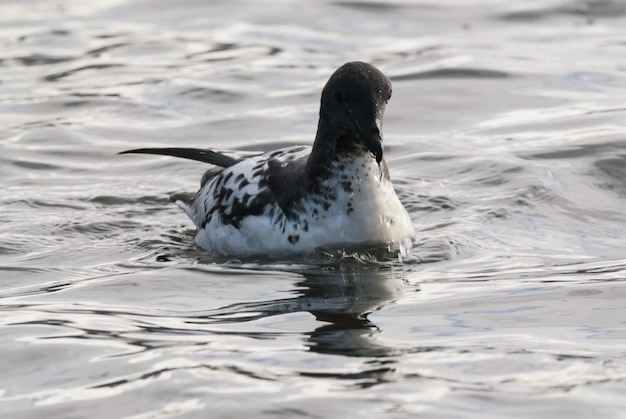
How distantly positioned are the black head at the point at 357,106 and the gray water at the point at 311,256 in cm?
75

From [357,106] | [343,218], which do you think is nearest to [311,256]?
[343,218]

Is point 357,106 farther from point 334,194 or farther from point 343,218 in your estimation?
point 343,218

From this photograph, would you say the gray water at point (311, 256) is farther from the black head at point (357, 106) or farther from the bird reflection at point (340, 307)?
the black head at point (357, 106)

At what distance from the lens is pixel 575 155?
418 inches

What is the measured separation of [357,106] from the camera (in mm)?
7723

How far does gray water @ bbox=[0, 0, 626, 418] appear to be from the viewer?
5793 mm

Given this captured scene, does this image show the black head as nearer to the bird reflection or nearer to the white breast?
the white breast

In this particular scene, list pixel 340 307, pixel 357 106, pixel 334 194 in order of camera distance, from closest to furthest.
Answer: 1. pixel 340 307
2. pixel 357 106
3. pixel 334 194

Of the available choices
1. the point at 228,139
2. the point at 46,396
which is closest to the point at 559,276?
the point at 46,396

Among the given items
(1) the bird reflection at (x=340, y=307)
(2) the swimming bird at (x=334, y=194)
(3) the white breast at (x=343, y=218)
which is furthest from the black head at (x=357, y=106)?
(1) the bird reflection at (x=340, y=307)

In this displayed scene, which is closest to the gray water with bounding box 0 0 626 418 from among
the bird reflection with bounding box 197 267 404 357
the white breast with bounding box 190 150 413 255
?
the bird reflection with bounding box 197 267 404 357

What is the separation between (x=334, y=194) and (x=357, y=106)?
0.59 meters

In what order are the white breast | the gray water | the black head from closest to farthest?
A: 1. the gray water
2. the black head
3. the white breast

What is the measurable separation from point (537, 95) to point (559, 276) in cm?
529
